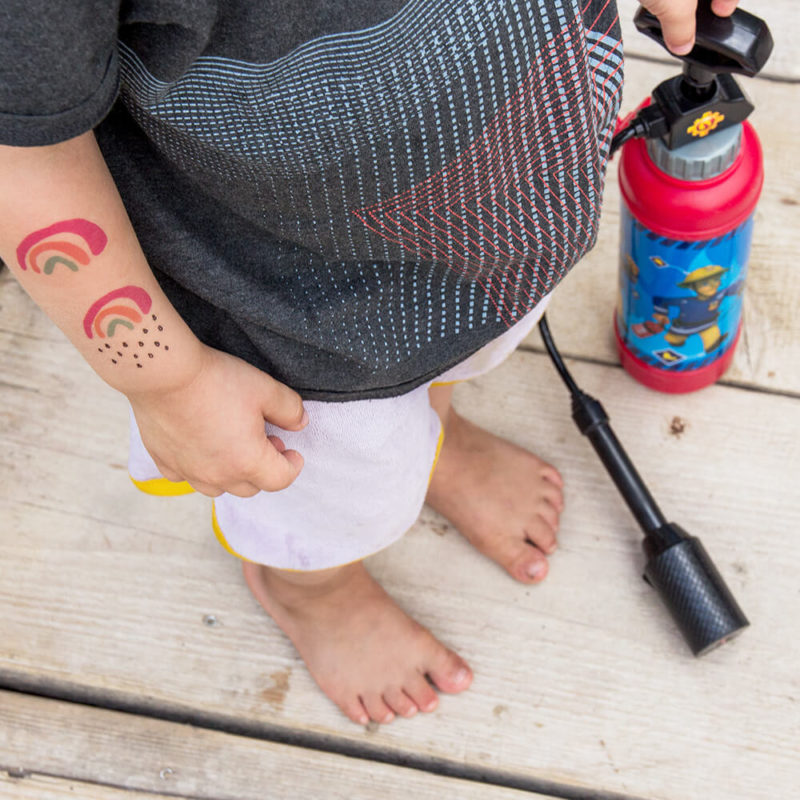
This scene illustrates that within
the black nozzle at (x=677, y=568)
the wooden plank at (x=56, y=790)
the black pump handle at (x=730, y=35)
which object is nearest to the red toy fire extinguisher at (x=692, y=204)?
the black pump handle at (x=730, y=35)

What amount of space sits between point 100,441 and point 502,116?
2.06 feet

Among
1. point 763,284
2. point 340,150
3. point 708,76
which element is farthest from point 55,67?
point 763,284

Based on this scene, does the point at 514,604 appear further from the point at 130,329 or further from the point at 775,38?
the point at 775,38

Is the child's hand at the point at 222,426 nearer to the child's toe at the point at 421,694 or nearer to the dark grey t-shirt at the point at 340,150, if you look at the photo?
the dark grey t-shirt at the point at 340,150

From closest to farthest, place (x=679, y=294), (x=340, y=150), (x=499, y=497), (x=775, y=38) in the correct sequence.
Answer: (x=340, y=150) → (x=679, y=294) → (x=499, y=497) → (x=775, y=38)

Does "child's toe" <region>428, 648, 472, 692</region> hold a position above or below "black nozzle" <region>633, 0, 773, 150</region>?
below

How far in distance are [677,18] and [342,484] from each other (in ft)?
1.18

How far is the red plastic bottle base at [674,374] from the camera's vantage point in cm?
89

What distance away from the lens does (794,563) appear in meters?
0.85

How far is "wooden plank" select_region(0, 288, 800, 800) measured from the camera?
0.80 metres

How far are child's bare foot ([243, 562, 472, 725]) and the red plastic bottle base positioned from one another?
0.33 m

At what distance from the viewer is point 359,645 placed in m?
0.84

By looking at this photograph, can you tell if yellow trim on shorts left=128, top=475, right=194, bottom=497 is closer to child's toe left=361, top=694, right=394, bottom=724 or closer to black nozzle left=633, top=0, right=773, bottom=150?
child's toe left=361, top=694, right=394, bottom=724

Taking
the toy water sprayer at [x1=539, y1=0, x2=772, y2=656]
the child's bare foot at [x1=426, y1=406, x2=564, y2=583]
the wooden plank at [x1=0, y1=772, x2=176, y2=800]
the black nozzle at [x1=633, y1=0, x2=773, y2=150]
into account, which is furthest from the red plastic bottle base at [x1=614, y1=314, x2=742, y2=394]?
the wooden plank at [x1=0, y1=772, x2=176, y2=800]
